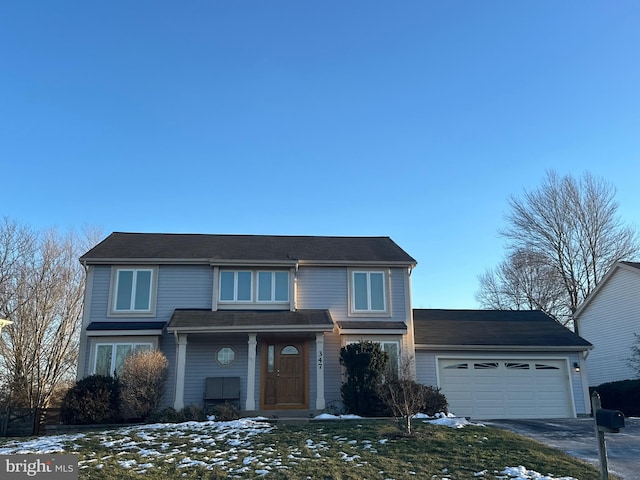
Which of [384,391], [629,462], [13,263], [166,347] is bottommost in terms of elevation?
[629,462]

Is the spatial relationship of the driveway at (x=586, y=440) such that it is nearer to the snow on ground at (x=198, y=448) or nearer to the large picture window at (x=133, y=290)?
the snow on ground at (x=198, y=448)

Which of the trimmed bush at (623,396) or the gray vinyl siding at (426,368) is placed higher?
the gray vinyl siding at (426,368)

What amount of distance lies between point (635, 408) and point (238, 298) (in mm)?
14794

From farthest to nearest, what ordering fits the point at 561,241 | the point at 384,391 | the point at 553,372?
the point at 561,241 → the point at 553,372 → the point at 384,391

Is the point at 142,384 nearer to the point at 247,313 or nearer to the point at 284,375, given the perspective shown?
the point at 247,313

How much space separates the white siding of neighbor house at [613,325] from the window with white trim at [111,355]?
1870 centimetres

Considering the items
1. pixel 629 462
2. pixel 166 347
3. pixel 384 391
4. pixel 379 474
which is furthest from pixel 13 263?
pixel 629 462

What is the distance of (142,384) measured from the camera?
14797 millimetres

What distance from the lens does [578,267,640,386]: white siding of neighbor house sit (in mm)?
22125

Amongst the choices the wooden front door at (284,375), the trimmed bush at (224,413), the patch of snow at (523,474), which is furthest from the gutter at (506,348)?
the patch of snow at (523,474)

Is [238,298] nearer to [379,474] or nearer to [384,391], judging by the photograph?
[384,391]

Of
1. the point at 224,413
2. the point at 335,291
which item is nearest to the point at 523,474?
the point at 224,413

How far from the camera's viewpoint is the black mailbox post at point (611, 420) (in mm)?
6170

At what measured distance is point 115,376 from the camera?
15695mm
